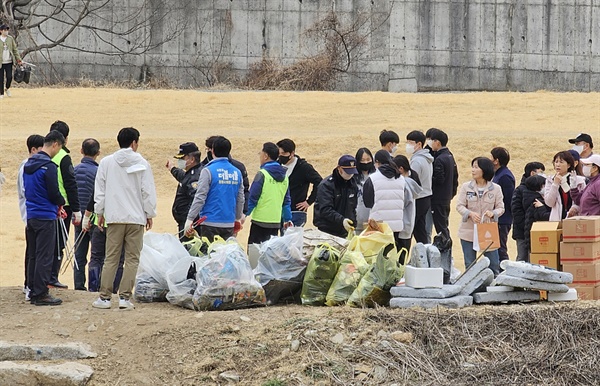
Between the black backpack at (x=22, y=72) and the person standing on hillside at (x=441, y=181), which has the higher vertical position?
the black backpack at (x=22, y=72)

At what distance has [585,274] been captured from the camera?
32.7 ft

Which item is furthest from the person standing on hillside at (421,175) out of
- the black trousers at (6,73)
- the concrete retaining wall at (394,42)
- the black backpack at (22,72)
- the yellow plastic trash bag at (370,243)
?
the concrete retaining wall at (394,42)

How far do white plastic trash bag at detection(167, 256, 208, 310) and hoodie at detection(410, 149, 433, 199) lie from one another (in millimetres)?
3440

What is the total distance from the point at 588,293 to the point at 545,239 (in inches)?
25.2

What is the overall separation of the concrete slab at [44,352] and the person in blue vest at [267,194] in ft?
10.3

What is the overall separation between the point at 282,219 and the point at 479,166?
2080 millimetres

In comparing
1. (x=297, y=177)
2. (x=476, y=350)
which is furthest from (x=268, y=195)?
(x=476, y=350)

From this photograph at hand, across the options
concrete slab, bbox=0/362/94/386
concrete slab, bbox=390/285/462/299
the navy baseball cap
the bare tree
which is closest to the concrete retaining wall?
the bare tree

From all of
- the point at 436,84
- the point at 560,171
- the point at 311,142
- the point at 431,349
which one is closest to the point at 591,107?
the point at 436,84

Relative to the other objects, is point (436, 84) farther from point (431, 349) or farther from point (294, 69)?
point (431, 349)

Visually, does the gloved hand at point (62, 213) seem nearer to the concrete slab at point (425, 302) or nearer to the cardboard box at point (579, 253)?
the concrete slab at point (425, 302)

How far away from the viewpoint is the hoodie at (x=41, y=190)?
992 cm

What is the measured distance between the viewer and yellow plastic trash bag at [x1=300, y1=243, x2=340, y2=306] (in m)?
9.62

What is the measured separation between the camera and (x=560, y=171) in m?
11.6
